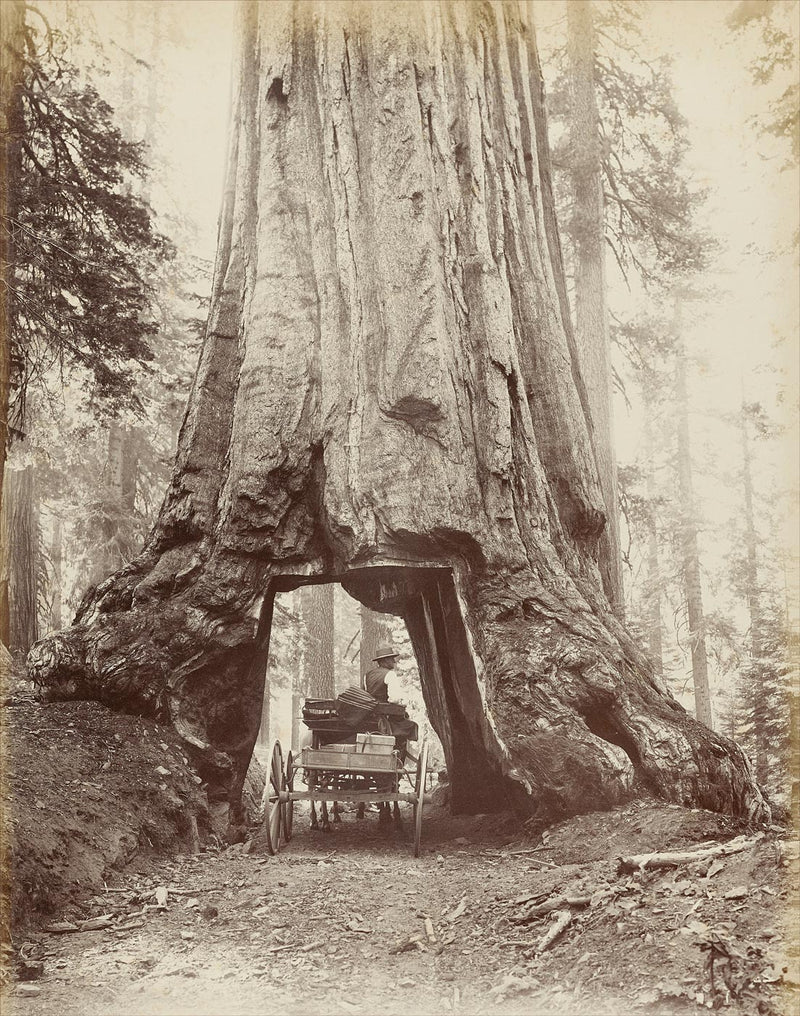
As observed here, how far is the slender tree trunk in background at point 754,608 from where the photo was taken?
359 inches

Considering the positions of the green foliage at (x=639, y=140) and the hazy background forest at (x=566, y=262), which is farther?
the green foliage at (x=639, y=140)

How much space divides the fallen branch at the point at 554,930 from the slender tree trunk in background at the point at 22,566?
7.77 meters

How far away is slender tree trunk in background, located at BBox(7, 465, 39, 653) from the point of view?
996cm

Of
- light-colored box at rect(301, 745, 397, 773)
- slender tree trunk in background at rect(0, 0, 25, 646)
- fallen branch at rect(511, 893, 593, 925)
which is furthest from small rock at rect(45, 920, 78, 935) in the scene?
slender tree trunk in background at rect(0, 0, 25, 646)

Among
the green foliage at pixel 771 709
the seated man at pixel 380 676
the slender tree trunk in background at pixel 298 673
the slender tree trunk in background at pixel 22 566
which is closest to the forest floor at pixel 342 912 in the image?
the seated man at pixel 380 676

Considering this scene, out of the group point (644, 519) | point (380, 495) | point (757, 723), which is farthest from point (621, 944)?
point (644, 519)

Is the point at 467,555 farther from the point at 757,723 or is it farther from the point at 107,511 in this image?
the point at 107,511

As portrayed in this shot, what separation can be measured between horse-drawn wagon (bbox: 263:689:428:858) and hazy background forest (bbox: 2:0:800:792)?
1.92ft

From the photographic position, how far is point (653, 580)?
20.2 metres

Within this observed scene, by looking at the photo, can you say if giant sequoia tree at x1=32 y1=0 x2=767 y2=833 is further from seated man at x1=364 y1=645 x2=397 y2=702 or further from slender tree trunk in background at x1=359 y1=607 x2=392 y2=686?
slender tree trunk in background at x1=359 y1=607 x2=392 y2=686

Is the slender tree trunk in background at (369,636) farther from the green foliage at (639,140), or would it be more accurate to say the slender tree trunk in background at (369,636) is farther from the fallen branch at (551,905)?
the fallen branch at (551,905)

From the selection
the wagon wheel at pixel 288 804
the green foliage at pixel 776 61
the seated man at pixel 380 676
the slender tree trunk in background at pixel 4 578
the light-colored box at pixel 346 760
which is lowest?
the wagon wheel at pixel 288 804

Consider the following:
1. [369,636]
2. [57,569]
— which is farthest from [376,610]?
[57,569]

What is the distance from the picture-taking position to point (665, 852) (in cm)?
450
